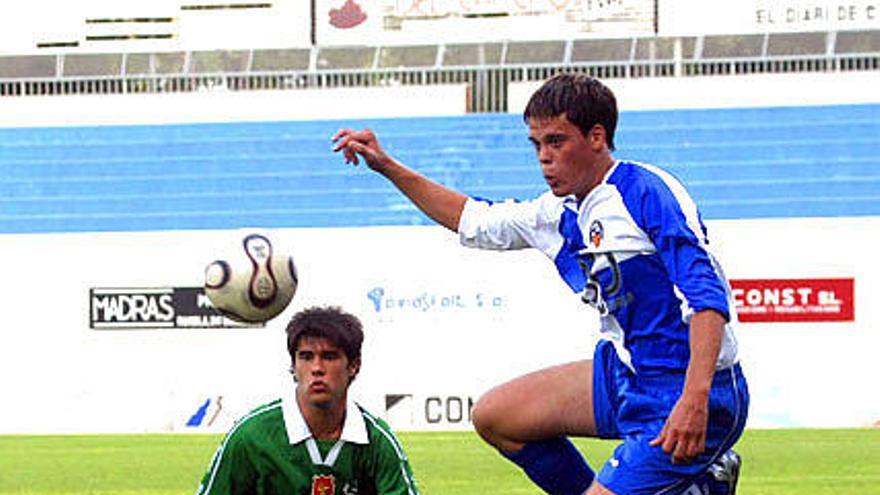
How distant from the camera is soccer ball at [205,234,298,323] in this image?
1219 centimetres

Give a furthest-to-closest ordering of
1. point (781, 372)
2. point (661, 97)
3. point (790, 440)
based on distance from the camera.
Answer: point (661, 97) < point (781, 372) < point (790, 440)

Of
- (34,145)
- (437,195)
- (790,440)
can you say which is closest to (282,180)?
(34,145)

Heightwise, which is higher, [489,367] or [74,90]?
[74,90]

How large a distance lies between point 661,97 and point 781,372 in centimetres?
697

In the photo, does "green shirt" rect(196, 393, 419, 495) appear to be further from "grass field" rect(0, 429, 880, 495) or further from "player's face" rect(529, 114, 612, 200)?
"grass field" rect(0, 429, 880, 495)

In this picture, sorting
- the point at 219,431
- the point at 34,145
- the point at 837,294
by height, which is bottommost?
the point at 219,431

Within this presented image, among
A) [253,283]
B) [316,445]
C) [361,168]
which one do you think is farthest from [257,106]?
[316,445]

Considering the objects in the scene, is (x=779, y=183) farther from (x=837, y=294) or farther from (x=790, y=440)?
(x=790, y=440)

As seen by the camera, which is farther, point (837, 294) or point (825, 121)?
point (825, 121)

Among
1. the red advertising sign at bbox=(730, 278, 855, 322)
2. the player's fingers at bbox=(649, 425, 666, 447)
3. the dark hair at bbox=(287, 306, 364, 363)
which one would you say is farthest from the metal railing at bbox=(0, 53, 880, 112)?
the player's fingers at bbox=(649, 425, 666, 447)

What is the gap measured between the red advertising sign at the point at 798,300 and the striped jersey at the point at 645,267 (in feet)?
74.8

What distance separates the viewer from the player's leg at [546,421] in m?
6.39

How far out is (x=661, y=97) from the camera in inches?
1329

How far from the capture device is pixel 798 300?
28.6 m
